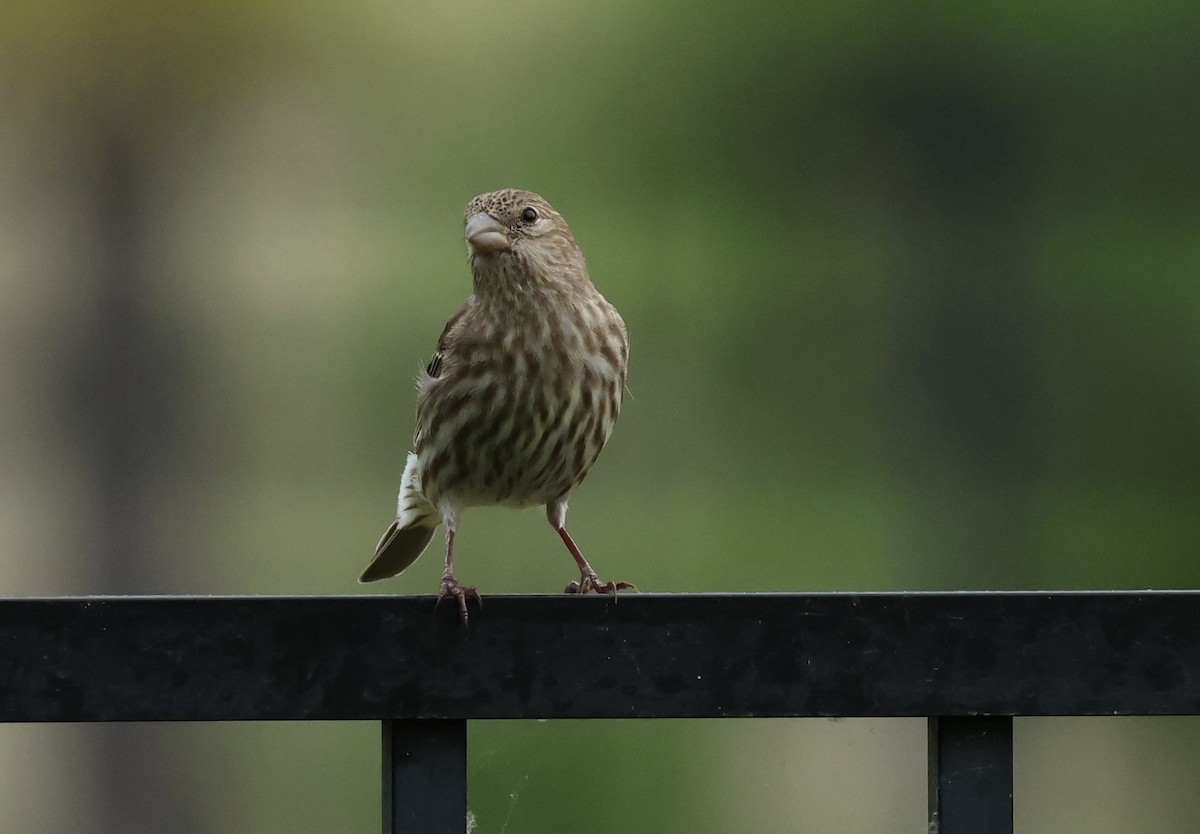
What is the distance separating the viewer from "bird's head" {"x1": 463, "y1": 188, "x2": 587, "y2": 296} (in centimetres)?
338

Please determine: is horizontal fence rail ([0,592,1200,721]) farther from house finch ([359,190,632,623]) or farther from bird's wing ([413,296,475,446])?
bird's wing ([413,296,475,446])

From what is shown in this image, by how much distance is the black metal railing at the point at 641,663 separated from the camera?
6.15 feet

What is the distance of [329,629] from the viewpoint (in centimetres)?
191

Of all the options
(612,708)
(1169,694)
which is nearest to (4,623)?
(612,708)

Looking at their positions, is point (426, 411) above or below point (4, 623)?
above

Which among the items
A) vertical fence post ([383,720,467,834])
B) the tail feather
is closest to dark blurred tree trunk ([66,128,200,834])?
the tail feather

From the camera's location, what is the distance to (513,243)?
134 inches

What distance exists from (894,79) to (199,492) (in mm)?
2946

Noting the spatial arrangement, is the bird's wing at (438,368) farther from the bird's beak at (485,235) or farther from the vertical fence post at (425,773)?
the vertical fence post at (425,773)

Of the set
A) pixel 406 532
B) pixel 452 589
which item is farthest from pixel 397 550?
pixel 452 589

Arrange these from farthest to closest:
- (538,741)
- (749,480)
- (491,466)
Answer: (749,480), (538,741), (491,466)

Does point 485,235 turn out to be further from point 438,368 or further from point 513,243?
point 438,368

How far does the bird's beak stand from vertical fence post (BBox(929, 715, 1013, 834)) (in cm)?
→ 169

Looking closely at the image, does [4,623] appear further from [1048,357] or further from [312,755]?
[1048,357]
